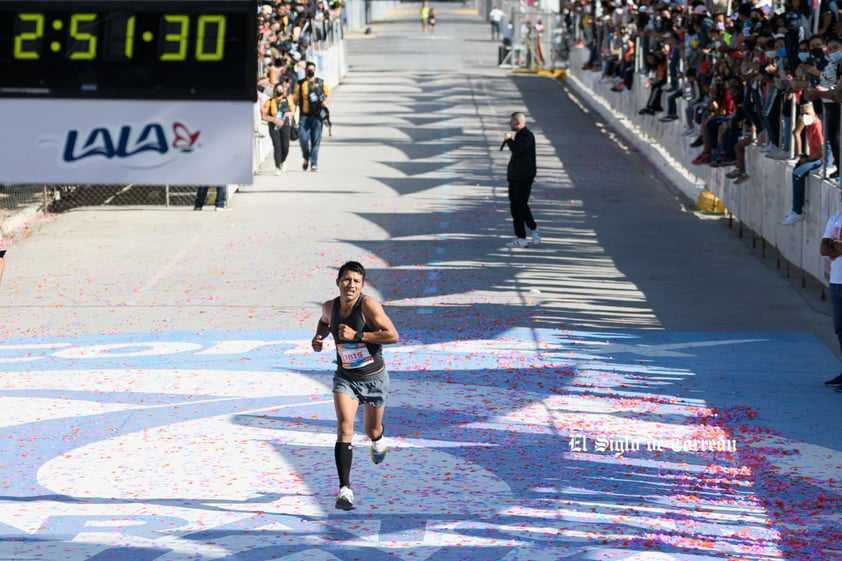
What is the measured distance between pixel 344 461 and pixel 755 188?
47.9ft

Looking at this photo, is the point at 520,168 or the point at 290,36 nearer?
the point at 520,168

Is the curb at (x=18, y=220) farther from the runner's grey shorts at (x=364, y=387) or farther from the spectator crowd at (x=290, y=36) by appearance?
the runner's grey shorts at (x=364, y=387)

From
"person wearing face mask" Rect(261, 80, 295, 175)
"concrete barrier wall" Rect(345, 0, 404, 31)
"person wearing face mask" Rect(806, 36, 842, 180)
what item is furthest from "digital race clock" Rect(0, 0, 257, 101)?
"concrete barrier wall" Rect(345, 0, 404, 31)

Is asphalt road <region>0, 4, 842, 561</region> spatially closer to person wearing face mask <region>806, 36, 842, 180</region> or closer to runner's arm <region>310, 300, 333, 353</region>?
runner's arm <region>310, 300, 333, 353</region>

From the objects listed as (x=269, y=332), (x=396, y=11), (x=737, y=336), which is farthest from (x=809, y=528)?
(x=396, y=11)

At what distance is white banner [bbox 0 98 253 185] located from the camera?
359 inches

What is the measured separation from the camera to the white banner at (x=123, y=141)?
9.12 meters

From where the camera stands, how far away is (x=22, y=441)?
1356cm

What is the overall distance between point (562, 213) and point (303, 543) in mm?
17888

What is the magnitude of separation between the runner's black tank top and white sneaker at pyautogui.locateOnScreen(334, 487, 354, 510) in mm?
929

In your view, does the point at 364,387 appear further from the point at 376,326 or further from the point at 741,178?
the point at 741,178

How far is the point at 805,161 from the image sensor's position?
819 inches

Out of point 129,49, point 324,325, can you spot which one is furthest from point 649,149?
point 129,49

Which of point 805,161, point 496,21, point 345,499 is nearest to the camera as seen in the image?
point 345,499
